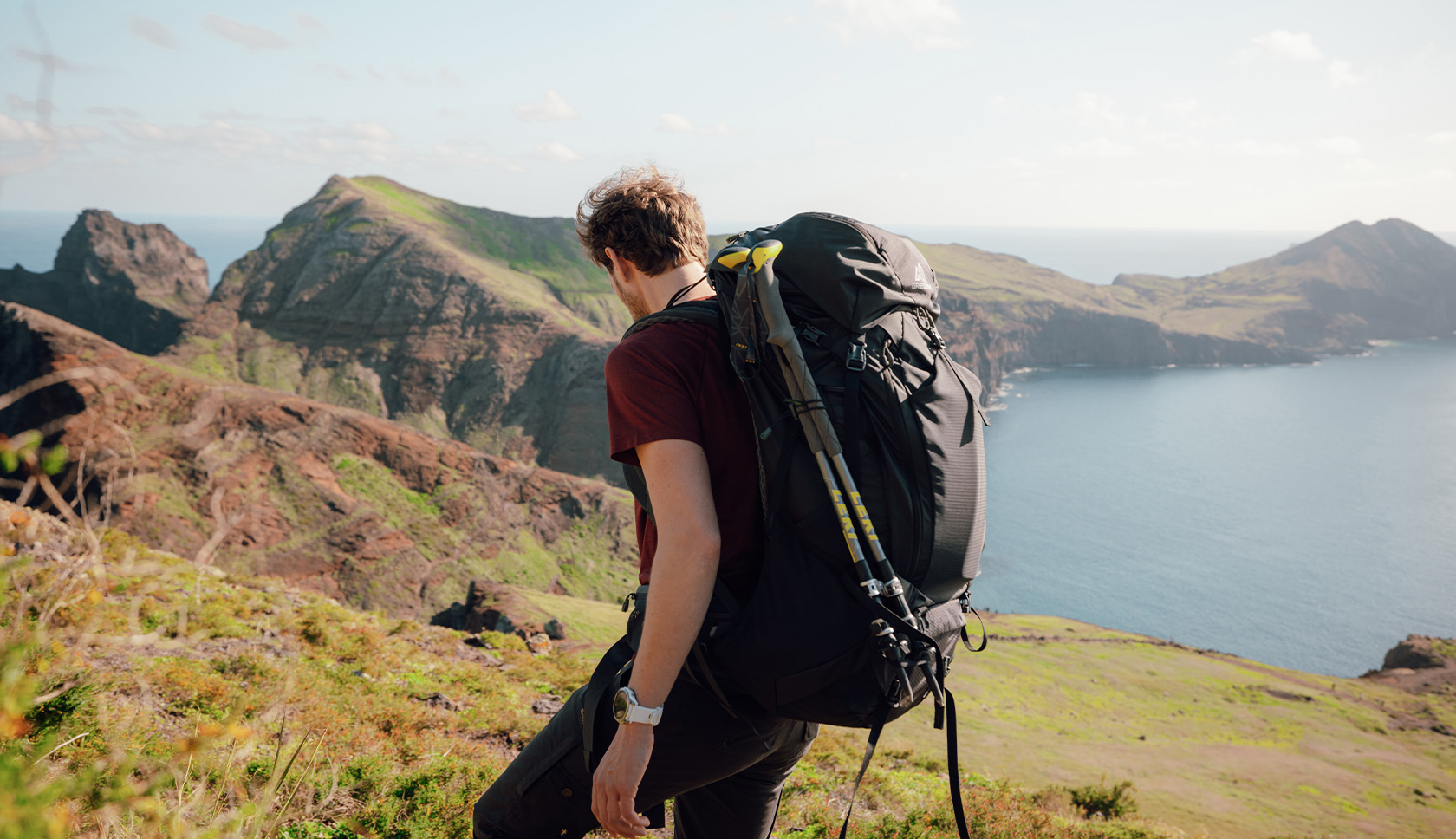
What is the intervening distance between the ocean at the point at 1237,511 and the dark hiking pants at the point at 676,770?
79.8 meters

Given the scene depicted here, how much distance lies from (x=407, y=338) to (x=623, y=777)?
85.1 metres

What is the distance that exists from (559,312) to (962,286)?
126064 millimetres

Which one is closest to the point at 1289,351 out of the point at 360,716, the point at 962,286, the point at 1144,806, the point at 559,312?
the point at 962,286

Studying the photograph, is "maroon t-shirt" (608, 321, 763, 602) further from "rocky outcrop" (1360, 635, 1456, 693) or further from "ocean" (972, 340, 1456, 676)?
"ocean" (972, 340, 1456, 676)

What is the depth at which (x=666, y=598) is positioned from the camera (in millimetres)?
1985

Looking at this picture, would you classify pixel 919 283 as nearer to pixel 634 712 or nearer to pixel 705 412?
pixel 705 412

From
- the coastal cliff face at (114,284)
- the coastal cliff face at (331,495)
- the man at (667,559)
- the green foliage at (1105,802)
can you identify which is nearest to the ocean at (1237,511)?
the coastal cliff face at (331,495)

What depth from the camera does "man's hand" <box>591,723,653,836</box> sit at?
2037 millimetres

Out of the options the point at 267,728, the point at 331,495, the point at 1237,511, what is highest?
the point at 267,728

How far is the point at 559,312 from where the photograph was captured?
282 ft

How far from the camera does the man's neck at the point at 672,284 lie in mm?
2391

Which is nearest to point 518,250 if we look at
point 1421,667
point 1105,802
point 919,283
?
point 1421,667

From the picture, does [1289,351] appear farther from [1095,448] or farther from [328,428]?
[328,428]

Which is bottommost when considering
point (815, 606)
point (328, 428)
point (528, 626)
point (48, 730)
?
point (528, 626)
